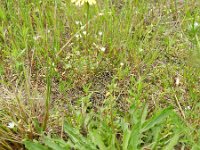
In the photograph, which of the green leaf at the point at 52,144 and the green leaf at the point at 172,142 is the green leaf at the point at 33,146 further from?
the green leaf at the point at 172,142

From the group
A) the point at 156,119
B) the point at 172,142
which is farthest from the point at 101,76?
the point at 172,142

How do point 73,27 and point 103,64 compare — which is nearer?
point 103,64

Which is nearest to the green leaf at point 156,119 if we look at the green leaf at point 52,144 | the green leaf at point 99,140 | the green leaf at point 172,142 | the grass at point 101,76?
the grass at point 101,76

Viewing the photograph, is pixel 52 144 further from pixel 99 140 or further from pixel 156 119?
pixel 156 119

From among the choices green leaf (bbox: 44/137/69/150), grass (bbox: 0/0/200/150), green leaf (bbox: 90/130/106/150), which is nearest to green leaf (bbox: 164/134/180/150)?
grass (bbox: 0/0/200/150)

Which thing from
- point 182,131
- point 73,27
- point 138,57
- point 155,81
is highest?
point 73,27

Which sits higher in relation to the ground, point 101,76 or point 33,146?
point 101,76

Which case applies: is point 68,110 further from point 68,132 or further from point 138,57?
point 138,57

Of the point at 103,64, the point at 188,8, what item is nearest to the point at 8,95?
the point at 103,64
